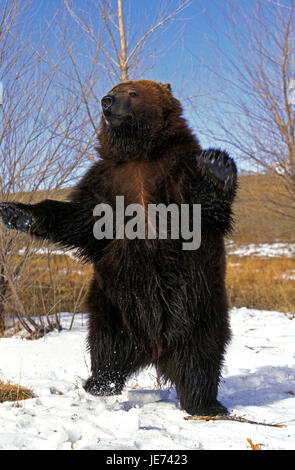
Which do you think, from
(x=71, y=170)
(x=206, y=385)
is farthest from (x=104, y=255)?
(x=71, y=170)

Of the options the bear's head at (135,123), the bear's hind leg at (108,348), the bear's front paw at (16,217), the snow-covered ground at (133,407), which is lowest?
the snow-covered ground at (133,407)

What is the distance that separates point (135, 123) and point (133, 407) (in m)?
1.68

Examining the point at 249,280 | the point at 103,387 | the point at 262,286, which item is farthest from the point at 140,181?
the point at 249,280

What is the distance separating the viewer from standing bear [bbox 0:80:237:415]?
2.58 meters

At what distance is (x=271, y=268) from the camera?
11.2m

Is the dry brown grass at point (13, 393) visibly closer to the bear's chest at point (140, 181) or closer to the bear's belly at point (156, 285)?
the bear's belly at point (156, 285)

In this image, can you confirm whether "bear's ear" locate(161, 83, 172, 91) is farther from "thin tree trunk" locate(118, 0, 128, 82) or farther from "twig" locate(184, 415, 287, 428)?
"thin tree trunk" locate(118, 0, 128, 82)

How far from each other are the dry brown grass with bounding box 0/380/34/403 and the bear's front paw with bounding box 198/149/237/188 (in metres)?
1.76

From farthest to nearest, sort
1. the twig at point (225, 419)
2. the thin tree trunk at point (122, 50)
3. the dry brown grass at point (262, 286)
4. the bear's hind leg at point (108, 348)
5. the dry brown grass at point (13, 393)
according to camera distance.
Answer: the dry brown grass at point (262, 286), the thin tree trunk at point (122, 50), the dry brown grass at point (13, 393), the bear's hind leg at point (108, 348), the twig at point (225, 419)

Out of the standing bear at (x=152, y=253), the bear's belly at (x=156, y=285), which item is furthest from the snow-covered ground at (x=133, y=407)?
the bear's belly at (x=156, y=285)

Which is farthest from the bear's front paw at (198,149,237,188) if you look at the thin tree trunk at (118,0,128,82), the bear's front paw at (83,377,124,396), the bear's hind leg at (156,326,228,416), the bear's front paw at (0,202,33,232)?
the thin tree trunk at (118,0,128,82)

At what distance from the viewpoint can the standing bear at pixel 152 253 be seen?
2.58 meters

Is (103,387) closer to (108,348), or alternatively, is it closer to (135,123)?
(108,348)
